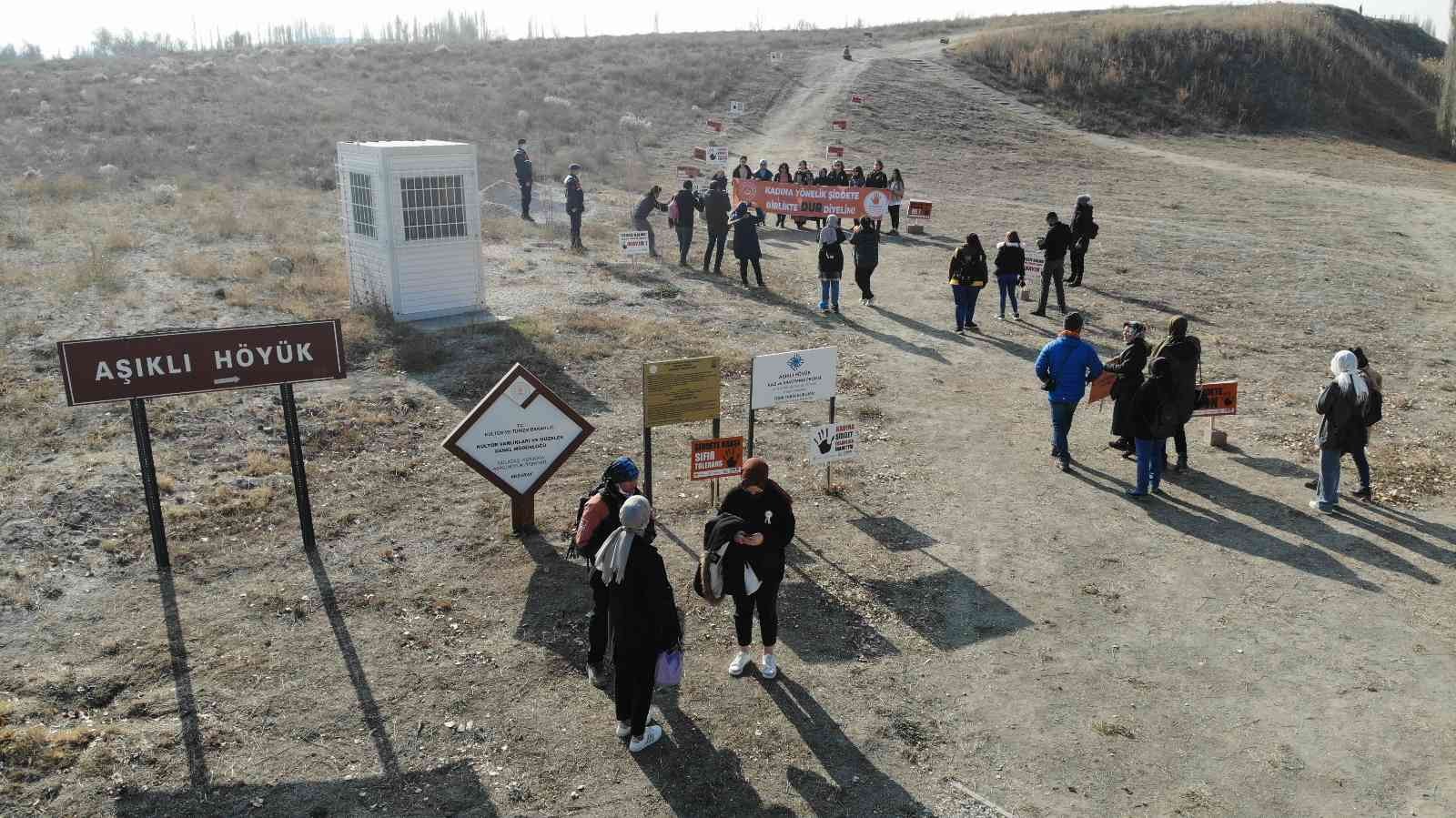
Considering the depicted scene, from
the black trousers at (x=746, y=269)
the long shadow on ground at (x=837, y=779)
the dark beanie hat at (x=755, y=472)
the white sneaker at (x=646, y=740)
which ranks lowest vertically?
the long shadow on ground at (x=837, y=779)

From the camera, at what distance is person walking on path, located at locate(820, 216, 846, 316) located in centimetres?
1708

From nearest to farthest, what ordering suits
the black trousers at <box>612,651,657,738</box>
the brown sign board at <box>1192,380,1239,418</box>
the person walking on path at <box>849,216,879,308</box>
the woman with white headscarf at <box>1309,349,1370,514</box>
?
the black trousers at <box>612,651,657,738</box> < the woman with white headscarf at <box>1309,349,1370,514</box> < the brown sign board at <box>1192,380,1239,418</box> < the person walking on path at <box>849,216,879,308</box>

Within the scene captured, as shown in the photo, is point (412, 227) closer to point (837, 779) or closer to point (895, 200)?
point (837, 779)

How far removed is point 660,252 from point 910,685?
16.5 m

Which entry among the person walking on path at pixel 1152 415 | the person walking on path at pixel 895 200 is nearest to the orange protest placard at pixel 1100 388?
the person walking on path at pixel 1152 415

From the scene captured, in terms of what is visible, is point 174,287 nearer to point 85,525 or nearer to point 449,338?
point 449,338

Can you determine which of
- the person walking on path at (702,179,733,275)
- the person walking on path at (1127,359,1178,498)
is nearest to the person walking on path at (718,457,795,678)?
the person walking on path at (1127,359,1178,498)

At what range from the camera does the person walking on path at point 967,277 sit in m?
16.3

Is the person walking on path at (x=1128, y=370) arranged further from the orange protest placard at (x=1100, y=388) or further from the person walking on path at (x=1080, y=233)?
the person walking on path at (x=1080, y=233)

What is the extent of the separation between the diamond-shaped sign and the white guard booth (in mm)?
7559

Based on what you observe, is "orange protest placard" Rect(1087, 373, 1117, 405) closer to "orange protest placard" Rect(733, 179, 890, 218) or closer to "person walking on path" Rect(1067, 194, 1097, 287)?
"person walking on path" Rect(1067, 194, 1097, 287)

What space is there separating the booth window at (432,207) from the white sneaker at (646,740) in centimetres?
1120

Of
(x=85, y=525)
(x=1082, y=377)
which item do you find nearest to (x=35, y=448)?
(x=85, y=525)

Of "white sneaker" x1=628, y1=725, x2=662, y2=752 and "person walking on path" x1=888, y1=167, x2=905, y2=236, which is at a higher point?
"person walking on path" x1=888, y1=167, x2=905, y2=236
